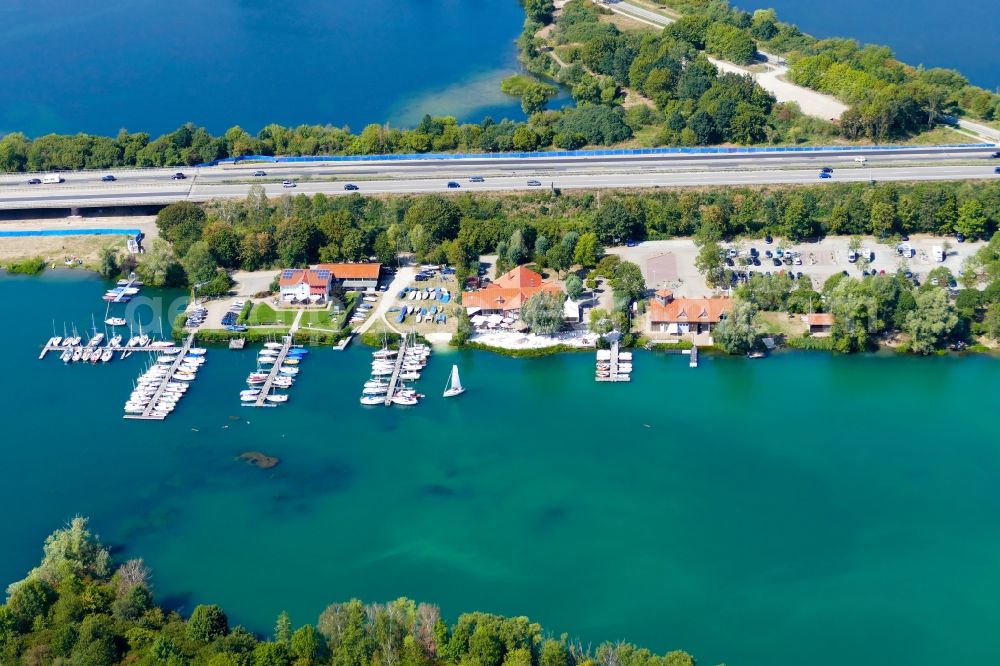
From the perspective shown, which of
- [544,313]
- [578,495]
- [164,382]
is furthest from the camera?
[544,313]

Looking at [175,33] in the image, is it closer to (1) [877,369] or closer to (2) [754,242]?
(2) [754,242]

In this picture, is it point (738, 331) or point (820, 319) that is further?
point (820, 319)

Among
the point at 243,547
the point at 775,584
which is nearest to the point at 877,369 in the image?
the point at 775,584

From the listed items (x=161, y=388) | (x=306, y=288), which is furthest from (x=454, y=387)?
(x=161, y=388)

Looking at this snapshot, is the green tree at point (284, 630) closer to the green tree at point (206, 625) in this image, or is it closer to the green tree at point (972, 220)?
the green tree at point (206, 625)

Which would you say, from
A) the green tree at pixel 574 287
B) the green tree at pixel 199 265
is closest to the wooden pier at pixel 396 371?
the green tree at pixel 574 287

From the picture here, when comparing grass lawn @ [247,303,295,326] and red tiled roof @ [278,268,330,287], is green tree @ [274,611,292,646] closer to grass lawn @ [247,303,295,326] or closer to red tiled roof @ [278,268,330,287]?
grass lawn @ [247,303,295,326]

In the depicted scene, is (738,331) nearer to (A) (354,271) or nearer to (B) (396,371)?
(B) (396,371)
